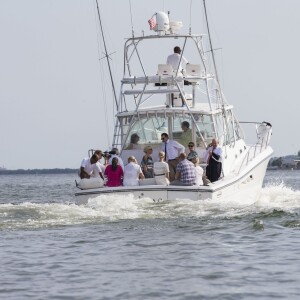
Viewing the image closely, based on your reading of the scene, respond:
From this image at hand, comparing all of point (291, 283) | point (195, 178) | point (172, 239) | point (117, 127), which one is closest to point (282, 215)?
point (195, 178)

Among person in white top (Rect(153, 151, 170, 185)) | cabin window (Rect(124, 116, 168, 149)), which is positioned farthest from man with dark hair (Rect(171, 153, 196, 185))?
cabin window (Rect(124, 116, 168, 149))

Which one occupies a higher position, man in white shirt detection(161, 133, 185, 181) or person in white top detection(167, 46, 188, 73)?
person in white top detection(167, 46, 188, 73)

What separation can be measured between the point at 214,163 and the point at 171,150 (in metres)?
1.02

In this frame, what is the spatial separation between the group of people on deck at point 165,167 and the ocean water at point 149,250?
912mm

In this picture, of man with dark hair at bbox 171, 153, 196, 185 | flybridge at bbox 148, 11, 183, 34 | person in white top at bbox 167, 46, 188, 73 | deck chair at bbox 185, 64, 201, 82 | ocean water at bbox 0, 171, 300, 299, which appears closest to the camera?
ocean water at bbox 0, 171, 300, 299

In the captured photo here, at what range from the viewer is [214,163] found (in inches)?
912

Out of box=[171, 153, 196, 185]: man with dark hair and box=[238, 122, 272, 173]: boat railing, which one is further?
box=[238, 122, 272, 173]: boat railing

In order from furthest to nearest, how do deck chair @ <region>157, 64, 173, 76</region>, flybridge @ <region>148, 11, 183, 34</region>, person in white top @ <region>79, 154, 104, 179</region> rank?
flybridge @ <region>148, 11, 183, 34</region> → deck chair @ <region>157, 64, 173, 76</region> → person in white top @ <region>79, 154, 104, 179</region>

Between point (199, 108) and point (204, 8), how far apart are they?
3.23 meters

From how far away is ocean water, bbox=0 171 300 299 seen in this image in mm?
12625

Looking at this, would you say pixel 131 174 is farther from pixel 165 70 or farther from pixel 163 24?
pixel 163 24

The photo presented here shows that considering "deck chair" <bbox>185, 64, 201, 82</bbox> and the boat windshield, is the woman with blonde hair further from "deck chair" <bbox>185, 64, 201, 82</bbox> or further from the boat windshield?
"deck chair" <bbox>185, 64, 201, 82</bbox>

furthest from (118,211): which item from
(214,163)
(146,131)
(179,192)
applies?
(146,131)

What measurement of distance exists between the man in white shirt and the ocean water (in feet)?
5.68
